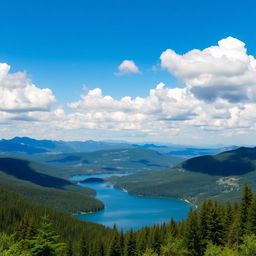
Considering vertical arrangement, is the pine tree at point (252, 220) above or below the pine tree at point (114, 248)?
above

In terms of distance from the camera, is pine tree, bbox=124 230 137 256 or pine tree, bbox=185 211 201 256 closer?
pine tree, bbox=185 211 201 256

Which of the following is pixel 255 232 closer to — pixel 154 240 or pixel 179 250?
pixel 179 250

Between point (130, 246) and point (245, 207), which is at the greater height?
point (245, 207)

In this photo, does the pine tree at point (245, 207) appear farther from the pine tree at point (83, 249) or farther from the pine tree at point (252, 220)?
the pine tree at point (83, 249)

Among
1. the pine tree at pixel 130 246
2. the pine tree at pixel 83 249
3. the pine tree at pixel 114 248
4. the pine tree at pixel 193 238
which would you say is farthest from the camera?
the pine tree at pixel 83 249

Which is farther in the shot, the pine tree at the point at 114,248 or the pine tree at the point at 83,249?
the pine tree at the point at 83,249

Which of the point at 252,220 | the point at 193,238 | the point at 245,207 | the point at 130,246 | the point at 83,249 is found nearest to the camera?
the point at 252,220

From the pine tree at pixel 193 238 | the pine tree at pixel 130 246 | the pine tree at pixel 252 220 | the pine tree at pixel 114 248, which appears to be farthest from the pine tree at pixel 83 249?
the pine tree at pixel 252 220

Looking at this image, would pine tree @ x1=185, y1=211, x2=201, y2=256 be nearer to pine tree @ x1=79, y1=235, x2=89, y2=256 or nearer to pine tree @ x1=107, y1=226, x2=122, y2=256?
pine tree @ x1=107, y1=226, x2=122, y2=256

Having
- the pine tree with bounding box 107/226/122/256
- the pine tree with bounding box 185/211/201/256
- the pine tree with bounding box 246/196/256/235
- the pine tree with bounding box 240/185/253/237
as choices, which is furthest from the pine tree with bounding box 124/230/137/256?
the pine tree with bounding box 246/196/256/235

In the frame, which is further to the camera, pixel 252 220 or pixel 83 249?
pixel 83 249

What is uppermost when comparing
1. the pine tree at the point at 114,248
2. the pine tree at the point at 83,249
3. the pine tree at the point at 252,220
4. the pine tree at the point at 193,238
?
the pine tree at the point at 252,220

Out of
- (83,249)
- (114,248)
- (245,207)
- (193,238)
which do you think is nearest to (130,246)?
(114,248)

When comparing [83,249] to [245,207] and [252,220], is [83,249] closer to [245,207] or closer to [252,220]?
[245,207]
